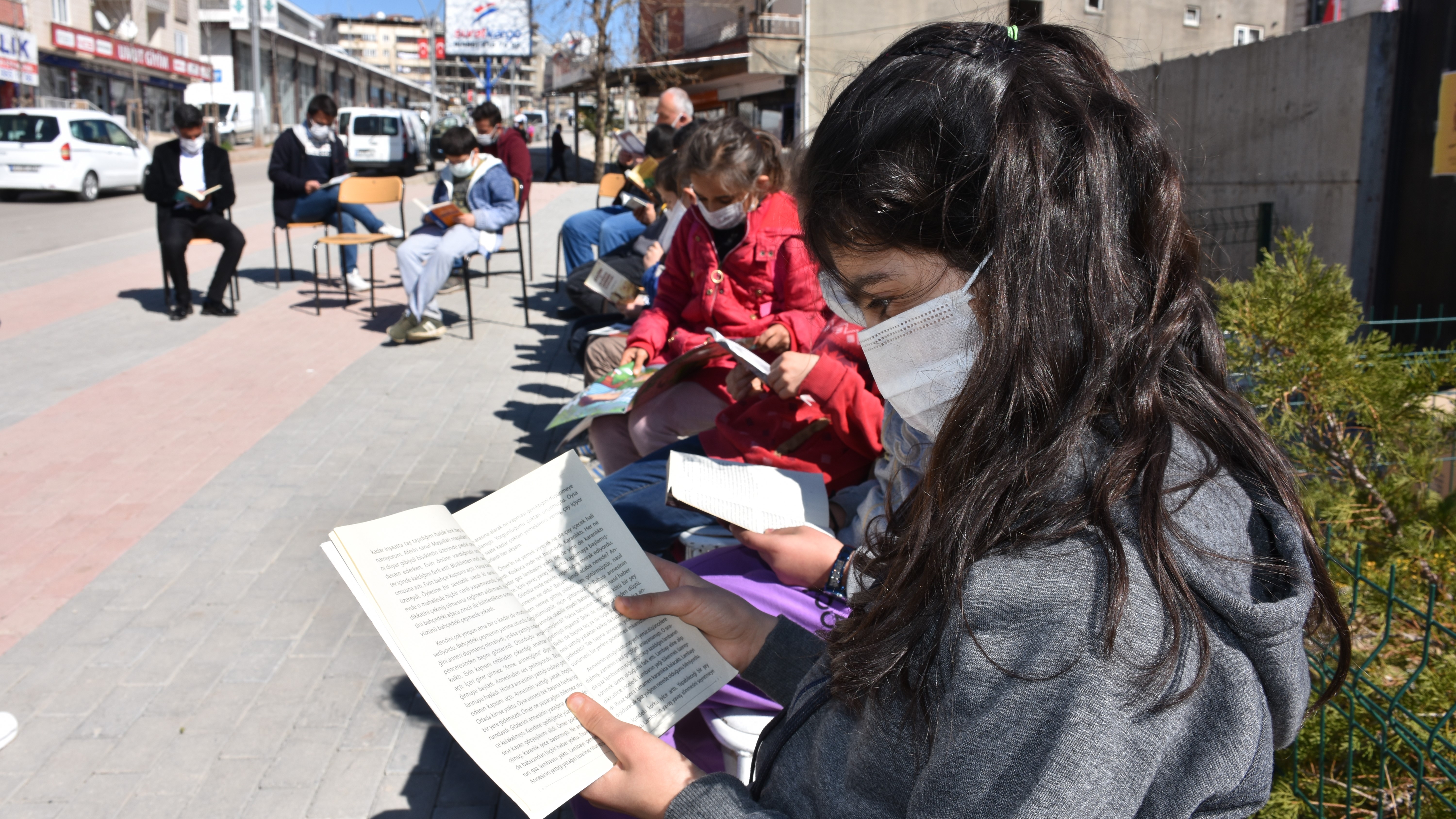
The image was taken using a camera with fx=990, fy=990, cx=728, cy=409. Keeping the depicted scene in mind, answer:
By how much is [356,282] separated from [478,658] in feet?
29.2

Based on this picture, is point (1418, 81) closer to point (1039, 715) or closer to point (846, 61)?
point (846, 61)

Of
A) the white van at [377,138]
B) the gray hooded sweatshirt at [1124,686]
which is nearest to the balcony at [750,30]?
A: the white van at [377,138]

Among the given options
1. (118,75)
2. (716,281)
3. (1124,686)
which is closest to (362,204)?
(716,281)

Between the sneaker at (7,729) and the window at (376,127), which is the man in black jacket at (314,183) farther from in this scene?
the window at (376,127)

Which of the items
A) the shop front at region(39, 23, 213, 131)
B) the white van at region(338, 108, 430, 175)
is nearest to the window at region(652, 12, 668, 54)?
the white van at region(338, 108, 430, 175)

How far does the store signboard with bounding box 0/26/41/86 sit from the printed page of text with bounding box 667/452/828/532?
30.8m

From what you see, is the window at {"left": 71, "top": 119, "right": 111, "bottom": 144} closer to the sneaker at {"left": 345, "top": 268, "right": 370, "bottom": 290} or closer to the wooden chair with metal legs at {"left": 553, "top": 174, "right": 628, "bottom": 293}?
the sneaker at {"left": 345, "top": 268, "right": 370, "bottom": 290}

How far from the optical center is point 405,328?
736 cm

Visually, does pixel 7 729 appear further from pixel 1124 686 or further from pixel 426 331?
pixel 426 331

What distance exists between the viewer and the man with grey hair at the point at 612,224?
25.0 feet

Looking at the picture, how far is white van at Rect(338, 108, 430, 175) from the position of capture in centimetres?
2391

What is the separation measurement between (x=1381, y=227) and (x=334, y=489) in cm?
648

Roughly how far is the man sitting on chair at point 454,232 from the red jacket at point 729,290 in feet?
11.7

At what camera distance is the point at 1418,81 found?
6094 mm
